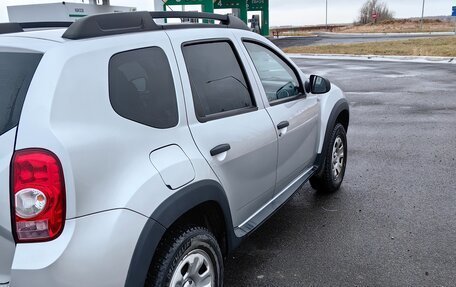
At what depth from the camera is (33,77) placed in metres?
1.97

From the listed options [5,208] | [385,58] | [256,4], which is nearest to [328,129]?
[5,208]

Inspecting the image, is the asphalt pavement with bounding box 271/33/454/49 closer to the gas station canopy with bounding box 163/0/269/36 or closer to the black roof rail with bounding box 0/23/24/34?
the gas station canopy with bounding box 163/0/269/36

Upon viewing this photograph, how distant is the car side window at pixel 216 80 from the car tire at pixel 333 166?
1.62m

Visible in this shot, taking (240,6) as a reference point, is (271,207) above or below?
below

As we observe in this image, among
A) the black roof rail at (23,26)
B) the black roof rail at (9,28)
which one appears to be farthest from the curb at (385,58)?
the black roof rail at (9,28)

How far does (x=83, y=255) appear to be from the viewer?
1.87 metres

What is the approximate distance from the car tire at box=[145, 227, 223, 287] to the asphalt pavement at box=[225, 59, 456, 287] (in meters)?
0.72

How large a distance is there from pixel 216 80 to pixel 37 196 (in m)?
1.46

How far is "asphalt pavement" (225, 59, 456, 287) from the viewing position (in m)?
3.29

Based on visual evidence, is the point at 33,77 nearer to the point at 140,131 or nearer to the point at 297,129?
the point at 140,131

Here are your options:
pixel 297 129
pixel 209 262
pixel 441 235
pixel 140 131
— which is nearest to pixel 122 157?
pixel 140 131

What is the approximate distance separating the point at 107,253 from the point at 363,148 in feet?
17.5

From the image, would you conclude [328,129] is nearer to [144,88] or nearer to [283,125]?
[283,125]

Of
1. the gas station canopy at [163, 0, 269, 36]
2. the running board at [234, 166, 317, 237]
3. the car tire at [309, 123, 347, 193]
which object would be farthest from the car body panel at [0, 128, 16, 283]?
the gas station canopy at [163, 0, 269, 36]
